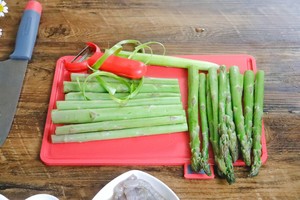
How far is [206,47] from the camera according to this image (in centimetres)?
197

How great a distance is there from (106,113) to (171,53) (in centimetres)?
45

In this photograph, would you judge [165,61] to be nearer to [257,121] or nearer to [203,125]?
[203,125]

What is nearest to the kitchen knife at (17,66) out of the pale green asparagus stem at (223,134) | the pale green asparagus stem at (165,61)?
the pale green asparagus stem at (165,61)

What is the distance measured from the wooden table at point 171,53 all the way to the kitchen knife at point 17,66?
34 mm

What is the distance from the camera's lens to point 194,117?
171 centimetres

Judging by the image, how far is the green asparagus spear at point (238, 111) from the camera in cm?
161

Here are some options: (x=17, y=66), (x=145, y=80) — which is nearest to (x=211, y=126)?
(x=145, y=80)

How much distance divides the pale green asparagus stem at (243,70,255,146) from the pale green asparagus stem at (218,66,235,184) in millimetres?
87

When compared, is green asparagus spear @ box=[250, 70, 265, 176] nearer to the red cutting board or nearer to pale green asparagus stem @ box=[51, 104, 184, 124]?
the red cutting board

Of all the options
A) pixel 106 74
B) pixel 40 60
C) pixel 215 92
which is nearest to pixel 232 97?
pixel 215 92

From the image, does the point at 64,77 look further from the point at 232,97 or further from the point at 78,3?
the point at 232,97

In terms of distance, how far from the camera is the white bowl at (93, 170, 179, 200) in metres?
1.47

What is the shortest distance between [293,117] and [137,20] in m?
0.85

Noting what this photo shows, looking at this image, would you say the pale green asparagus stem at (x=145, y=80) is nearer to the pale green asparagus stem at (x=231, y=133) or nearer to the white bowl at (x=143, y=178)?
the pale green asparagus stem at (x=231, y=133)
